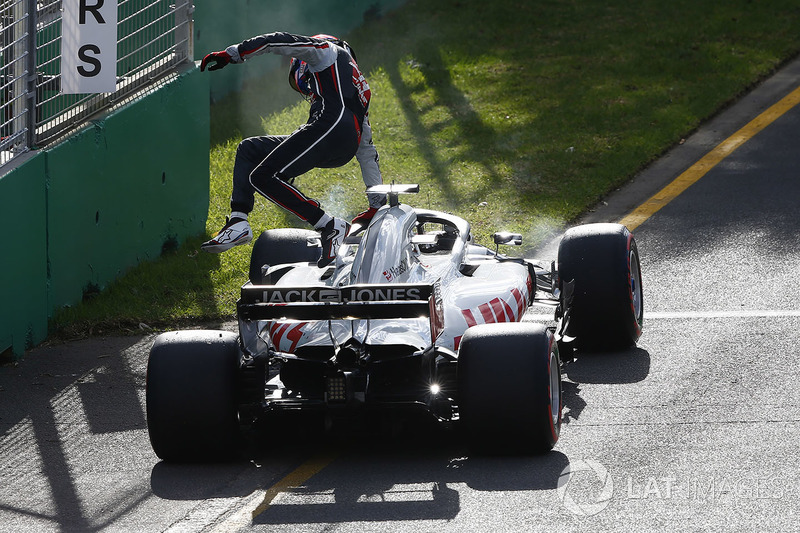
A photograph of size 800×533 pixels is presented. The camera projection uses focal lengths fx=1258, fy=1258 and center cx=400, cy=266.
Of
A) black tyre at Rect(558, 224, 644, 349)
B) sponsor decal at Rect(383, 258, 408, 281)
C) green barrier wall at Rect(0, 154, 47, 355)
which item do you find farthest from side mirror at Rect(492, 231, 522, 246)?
green barrier wall at Rect(0, 154, 47, 355)

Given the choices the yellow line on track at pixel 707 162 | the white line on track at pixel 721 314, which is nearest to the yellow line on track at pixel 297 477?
the white line on track at pixel 721 314

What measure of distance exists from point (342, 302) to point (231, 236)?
2.13 m

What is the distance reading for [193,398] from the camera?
6215 mm

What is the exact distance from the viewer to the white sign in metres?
9.63

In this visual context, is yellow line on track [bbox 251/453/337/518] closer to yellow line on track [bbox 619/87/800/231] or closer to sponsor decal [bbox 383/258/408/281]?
sponsor decal [bbox 383/258/408/281]

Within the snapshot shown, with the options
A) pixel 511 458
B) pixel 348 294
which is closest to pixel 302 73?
pixel 348 294

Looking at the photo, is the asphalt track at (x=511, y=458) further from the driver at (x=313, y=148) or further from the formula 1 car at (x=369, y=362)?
the driver at (x=313, y=148)

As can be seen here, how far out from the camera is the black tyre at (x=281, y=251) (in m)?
8.96

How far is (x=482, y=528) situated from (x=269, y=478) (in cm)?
128

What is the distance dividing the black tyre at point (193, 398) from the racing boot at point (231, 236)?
1.87 meters

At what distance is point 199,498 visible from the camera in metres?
5.96

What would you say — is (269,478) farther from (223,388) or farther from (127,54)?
(127,54)

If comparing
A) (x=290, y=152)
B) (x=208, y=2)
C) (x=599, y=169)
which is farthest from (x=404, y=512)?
(x=208, y=2)

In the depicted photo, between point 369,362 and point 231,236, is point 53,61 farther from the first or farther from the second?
point 369,362
